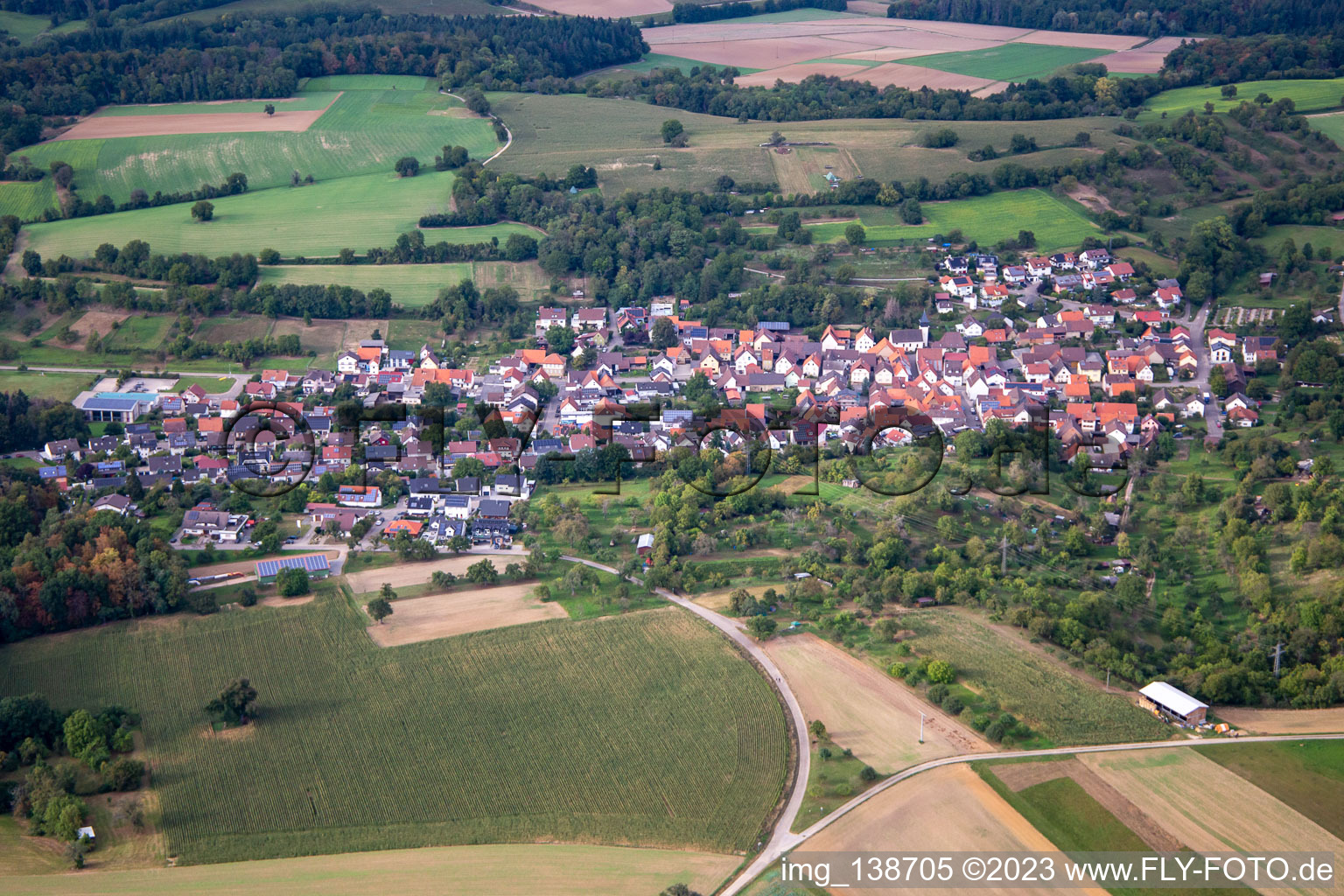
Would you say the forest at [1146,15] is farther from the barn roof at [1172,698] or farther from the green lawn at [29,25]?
the barn roof at [1172,698]

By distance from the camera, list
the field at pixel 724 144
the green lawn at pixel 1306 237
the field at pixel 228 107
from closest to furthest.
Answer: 1. the green lawn at pixel 1306 237
2. the field at pixel 724 144
3. the field at pixel 228 107

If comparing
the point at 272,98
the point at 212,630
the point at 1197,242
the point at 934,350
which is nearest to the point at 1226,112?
the point at 1197,242

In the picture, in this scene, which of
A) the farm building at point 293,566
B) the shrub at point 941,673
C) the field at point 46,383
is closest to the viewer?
the shrub at point 941,673

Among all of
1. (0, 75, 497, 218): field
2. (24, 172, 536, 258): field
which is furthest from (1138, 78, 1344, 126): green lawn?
(0, 75, 497, 218): field

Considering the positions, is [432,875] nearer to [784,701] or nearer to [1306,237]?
[784,701]

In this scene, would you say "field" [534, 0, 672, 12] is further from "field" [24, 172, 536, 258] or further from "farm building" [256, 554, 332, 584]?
"farm building" [256, 554, 332, 584]

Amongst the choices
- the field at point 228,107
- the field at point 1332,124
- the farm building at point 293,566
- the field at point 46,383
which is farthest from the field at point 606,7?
the farm building at point 293,566

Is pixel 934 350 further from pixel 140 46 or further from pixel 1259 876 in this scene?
pixel 140 46
